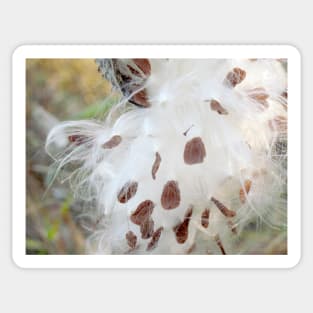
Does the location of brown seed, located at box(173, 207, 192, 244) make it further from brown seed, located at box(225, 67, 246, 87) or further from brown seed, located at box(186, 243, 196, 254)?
brown seed, located at box(225, 67, 246, 87)

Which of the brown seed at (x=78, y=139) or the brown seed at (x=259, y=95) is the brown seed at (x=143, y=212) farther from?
the brown seed at (x=259, y=95)

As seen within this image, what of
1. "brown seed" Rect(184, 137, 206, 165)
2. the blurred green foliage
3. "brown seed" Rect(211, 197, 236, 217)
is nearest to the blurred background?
the blurred green foliage

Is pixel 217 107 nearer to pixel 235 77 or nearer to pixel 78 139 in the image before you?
pixel 235 77

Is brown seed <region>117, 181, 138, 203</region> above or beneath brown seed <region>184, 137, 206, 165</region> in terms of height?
beneath

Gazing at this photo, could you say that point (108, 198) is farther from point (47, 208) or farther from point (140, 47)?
point (140, 47)

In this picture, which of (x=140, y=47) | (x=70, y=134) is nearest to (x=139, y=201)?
(x=70, y=134)

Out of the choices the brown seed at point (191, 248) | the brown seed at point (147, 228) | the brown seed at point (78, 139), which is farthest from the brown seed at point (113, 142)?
the brown seed at point (191, 248)
